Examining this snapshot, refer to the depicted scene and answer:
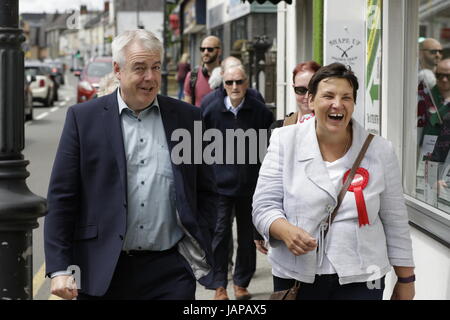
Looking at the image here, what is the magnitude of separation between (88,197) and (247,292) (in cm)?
354

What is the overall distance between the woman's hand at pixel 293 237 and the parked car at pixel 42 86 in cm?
3213

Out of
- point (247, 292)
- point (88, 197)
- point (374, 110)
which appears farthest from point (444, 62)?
point (88, 197)

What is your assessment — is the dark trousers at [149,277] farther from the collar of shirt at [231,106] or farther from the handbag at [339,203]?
the collar of shirt at [231,106]

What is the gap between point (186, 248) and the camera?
386 cm

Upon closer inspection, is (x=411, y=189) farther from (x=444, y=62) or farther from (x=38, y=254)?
(x=38, y=254)

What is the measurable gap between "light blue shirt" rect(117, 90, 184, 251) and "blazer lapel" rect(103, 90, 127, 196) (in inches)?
1.9

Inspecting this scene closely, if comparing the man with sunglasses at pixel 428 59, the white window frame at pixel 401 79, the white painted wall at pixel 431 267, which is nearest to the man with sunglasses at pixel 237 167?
the white window frame at pixel 401 79

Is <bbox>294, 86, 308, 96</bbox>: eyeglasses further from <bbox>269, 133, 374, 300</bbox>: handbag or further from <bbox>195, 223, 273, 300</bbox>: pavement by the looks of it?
<bbox>195, 223, 273, 300</bbox>: pavement

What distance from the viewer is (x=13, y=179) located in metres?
A: 3.93

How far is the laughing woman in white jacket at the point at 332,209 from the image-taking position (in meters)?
3.66

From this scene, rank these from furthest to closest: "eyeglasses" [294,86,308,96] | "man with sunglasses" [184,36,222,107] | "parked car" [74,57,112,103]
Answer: "parked car" [74,57,112,103], "man with sunglasses" [184,36,222,107], "eyeglasses" [294,86,308,96]

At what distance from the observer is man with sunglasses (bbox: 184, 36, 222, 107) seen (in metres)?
9.35

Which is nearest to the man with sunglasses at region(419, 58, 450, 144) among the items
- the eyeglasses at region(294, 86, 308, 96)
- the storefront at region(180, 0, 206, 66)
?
the eyeglasses at region(294, 86, 308, 96)

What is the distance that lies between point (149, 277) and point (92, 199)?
404mm
